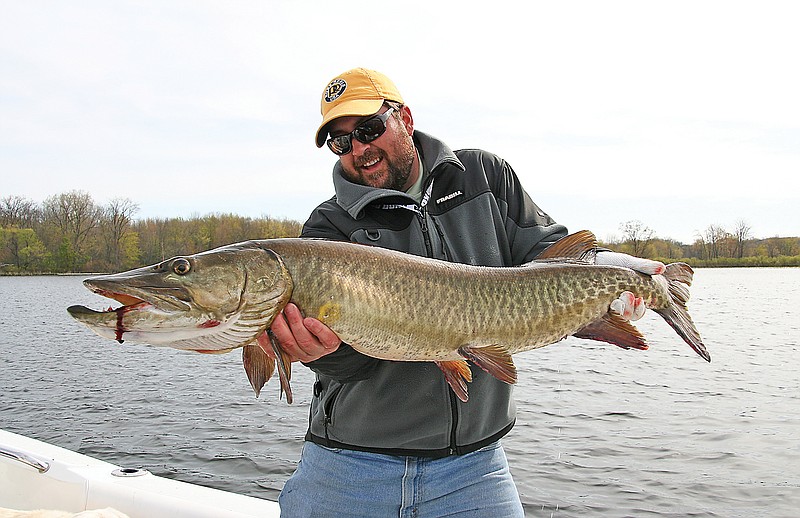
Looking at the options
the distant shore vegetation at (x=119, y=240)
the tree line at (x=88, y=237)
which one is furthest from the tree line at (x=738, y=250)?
the tree line at (x=88, y=237)

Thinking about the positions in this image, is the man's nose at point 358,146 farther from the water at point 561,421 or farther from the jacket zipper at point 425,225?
the water at point 561,421

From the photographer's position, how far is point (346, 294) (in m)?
2.48

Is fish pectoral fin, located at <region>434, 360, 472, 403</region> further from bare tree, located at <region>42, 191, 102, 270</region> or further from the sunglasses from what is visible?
Result: bare tree, located at <region>42, 191, 102, 270</region>

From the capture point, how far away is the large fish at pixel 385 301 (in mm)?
2330

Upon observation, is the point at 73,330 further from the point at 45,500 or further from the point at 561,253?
the point at 561,253

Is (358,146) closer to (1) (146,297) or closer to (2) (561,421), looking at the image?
(1) (146,297)

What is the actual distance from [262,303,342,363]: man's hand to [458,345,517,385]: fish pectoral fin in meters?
0.53

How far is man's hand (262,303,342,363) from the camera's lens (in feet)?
7.97

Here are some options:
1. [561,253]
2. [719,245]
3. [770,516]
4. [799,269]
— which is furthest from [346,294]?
[799,269]

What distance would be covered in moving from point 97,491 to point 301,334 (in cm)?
271

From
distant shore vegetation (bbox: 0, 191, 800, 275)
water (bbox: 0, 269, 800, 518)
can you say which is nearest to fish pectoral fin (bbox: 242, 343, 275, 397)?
water (bbox: 0, 269, 800, 518)

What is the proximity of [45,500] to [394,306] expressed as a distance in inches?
132

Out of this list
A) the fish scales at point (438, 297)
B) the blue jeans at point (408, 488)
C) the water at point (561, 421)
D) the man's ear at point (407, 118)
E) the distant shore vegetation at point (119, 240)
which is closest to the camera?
the fish scales at point (438, 297)

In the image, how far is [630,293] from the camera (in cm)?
280
